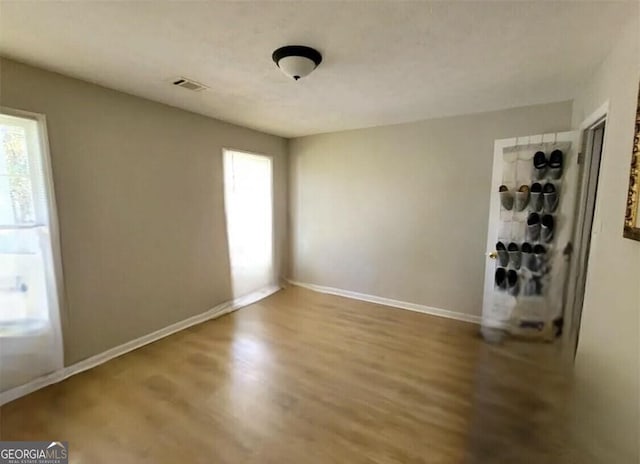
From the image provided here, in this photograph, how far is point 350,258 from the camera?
427 cm

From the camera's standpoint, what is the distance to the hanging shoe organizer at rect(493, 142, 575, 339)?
2.56 metres

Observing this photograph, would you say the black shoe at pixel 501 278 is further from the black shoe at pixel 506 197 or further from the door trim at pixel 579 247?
the black shoe at pixel 506 197

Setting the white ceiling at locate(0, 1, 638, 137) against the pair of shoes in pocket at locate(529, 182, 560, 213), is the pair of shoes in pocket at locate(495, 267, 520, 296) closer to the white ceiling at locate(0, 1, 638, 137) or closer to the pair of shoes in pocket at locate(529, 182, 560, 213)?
the pair of shoes in pocket at locate(529, 182, 560, 213)

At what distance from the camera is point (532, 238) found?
8.87ft

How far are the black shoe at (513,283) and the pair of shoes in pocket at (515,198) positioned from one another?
0.61m

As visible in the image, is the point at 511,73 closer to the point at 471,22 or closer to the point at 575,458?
the point at 471,22

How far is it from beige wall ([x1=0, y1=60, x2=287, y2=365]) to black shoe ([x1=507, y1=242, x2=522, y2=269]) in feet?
10.3

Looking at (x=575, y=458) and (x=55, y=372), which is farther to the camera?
(x=55, y=372)

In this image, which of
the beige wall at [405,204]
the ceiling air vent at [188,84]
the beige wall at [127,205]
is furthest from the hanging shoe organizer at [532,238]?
the beige wall at [127,205]

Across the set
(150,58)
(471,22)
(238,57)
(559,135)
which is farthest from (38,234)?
(559,135)

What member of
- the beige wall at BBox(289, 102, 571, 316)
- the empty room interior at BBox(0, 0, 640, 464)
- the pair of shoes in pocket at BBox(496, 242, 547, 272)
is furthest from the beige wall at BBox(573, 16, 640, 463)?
the beige wall at BBox(289, 102, 571, 316)

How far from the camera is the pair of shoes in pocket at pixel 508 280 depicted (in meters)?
2.81

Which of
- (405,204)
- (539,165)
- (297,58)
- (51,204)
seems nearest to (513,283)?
(539,165)

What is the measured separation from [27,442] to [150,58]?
2.49m
